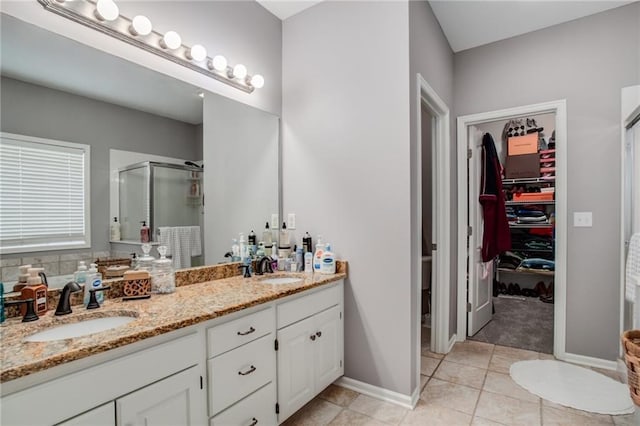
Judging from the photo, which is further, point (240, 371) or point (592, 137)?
point (592, 137)

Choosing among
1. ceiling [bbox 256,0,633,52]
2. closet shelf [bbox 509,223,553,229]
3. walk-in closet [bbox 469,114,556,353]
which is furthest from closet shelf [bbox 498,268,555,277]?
ceiling [bbox 256,0,633,52]

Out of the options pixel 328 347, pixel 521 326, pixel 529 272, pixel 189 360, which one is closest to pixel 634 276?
pixel 521 326

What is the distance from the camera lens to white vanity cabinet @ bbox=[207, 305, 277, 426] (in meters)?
1.38

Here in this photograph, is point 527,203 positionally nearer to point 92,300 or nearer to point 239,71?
point 239,71

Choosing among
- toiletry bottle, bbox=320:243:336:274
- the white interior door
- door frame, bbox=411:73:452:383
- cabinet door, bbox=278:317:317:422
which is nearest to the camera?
cabinet door, bbox=278:317:317:422

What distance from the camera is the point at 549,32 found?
8.95 ft

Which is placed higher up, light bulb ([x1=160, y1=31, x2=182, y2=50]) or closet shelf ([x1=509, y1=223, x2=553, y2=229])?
light bulb ([x1=160, y1=31, x2=182, y2=50])

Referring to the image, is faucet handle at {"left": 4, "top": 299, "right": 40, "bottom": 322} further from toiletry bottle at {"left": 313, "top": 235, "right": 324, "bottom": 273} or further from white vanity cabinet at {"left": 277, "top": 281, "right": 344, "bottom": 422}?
toiletry bottle at {"left": 313, "top": 235, "right": 324, "bottom": 273}

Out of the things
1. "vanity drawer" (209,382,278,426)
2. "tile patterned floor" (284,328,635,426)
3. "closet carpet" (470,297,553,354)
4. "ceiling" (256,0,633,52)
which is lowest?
"closet carpet" (470,297,553,354)

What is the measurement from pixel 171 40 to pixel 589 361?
3.67m

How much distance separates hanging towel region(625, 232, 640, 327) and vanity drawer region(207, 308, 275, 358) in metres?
2.13

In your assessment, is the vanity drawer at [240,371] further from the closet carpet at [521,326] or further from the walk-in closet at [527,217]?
the walk-in closet at [527,217]

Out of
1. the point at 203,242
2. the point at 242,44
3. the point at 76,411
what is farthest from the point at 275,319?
the point at 242,44

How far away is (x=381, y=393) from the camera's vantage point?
212 cm
